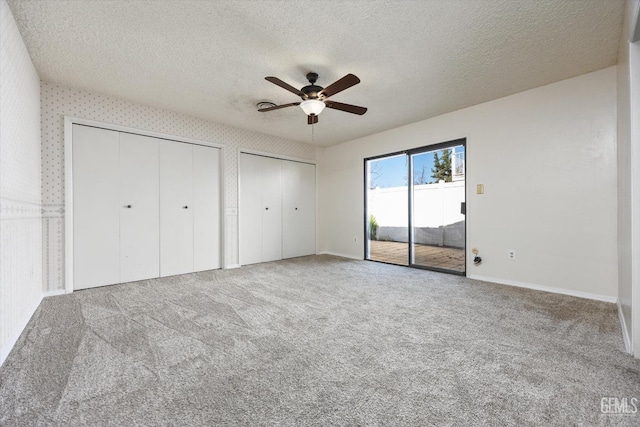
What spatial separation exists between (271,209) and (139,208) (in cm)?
224

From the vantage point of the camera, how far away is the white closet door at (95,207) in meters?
3.34

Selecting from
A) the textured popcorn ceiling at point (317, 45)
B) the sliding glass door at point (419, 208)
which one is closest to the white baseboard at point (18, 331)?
the textured popcorn ceiling at point (317, 45)

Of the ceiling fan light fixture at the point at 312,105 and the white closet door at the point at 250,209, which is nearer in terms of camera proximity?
the ceiling fan light fixture at the point at 312,105

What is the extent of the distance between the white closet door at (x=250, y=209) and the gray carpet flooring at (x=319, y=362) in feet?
6.55

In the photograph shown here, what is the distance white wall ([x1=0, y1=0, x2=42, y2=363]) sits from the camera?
72.7 inches

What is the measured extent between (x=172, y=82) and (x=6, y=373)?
2.94 meters

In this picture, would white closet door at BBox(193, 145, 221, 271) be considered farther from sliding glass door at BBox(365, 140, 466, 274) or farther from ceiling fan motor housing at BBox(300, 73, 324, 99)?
sliding glass door at BBox(365, 140, 466, 274)

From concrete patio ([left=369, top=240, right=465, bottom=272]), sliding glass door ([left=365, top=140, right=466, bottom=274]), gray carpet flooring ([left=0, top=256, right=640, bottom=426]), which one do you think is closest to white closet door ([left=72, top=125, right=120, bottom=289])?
gray carpet flooring ([left=0, top=256, right=640, bottom=426])

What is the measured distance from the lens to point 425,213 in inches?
176

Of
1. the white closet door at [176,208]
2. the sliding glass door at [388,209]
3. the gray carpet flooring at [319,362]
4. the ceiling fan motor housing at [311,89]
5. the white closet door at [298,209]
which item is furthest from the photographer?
the white closet door at [298,209]

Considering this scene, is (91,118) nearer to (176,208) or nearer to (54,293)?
(176,208)

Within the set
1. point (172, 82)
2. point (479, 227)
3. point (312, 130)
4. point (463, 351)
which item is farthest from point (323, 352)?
point (312, 130)

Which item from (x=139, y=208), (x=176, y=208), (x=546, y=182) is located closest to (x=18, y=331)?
(x=139, y=208)

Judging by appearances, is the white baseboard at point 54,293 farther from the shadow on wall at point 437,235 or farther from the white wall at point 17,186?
the shadow on wall at point 437,235
